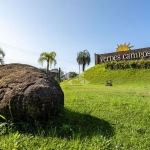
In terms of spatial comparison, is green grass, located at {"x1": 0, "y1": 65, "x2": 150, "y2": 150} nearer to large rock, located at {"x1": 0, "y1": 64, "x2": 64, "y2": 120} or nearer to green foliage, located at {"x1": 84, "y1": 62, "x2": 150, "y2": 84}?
large rock, located at {"x1": 0, "y1": 64, "x2": 64, "y2": 120}

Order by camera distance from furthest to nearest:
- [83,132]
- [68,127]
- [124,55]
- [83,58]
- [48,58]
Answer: [83,58]
[124,55]
[48,58]
[68,127]
[83,132]

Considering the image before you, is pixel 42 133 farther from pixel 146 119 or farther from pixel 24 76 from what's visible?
pixel 146 119

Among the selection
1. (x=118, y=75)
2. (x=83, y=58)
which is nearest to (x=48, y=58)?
(x=118, y=75)

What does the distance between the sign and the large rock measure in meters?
31.7

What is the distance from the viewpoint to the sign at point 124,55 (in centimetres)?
3352

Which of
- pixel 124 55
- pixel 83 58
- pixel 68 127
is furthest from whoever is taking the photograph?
pixel 83 58

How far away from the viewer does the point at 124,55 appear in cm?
3553

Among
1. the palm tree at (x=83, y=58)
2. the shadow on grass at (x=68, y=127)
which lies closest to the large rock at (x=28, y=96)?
the shadow on grass at (x=68, y=127)

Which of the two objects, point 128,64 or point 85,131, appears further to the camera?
point 128,64

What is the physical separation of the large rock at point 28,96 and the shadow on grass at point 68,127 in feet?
0.58

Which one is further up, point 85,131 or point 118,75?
point 118,75

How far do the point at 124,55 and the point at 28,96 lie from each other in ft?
110

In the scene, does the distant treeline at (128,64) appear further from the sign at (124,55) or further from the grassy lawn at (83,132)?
the grassy lawn at (83,132)

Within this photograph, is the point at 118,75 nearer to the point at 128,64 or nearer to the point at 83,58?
the point at 128,64
